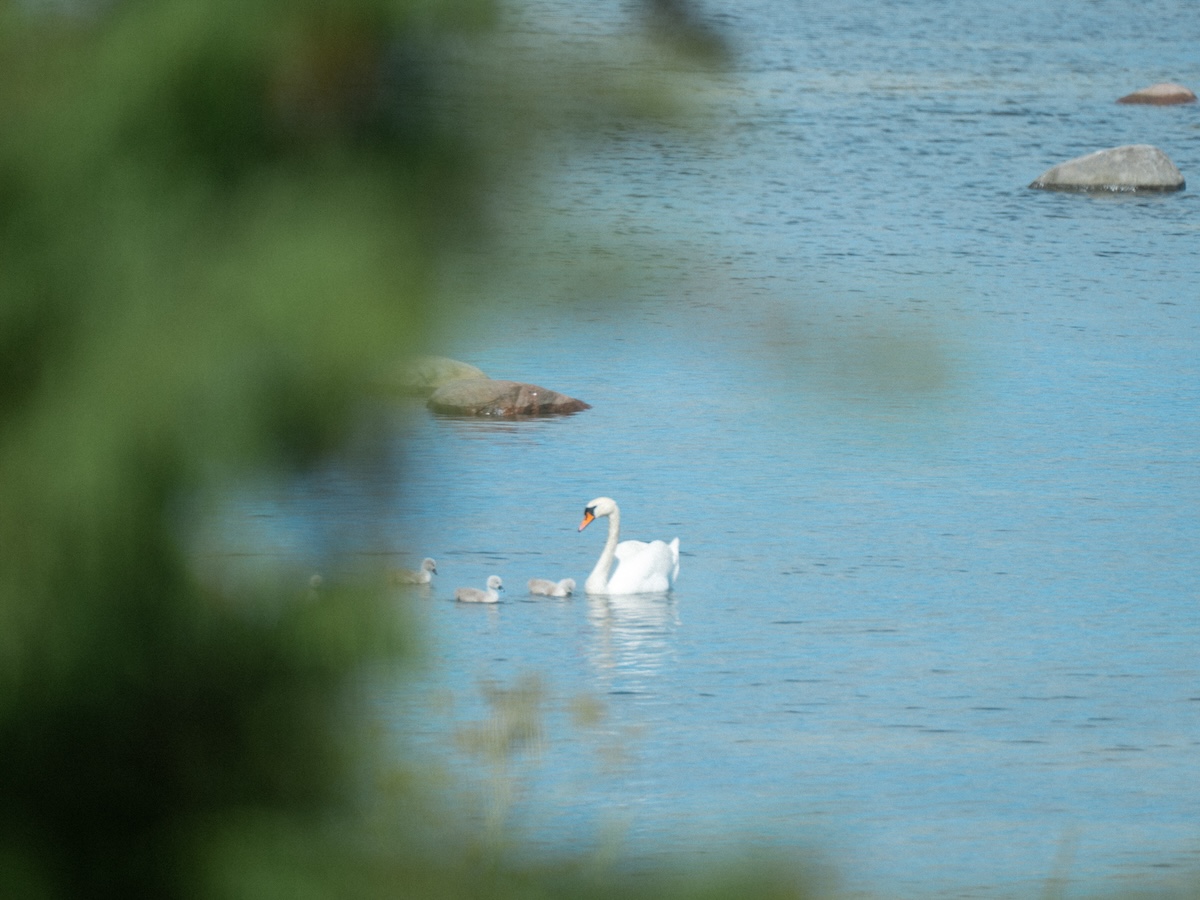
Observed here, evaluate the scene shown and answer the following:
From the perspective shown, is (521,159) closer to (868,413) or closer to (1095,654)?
(868,413)

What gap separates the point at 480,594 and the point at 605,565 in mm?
1458

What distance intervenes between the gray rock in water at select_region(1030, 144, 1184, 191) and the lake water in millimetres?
1206

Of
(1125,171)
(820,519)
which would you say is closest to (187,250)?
(820,519)

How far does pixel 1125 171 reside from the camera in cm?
2680

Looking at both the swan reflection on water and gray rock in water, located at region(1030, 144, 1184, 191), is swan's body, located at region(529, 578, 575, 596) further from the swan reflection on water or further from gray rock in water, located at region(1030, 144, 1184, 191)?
gray rock in water, located at region(1030, 144, 1184, 191)

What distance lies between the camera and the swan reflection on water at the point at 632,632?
37.2 feet

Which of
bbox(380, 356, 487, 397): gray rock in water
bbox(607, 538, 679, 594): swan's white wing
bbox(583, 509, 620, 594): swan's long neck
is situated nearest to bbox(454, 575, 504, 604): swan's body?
bbox(607, 538, 679, 594): swan's white wing

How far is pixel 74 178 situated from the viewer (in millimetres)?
762

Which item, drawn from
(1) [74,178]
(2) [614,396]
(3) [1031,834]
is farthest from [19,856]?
(2) [614,396]

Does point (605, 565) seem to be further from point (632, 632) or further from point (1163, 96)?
point (1163, 96)

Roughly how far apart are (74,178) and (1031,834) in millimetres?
8256

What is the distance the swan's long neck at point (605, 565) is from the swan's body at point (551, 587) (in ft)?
1.60

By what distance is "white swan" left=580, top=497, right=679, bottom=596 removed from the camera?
12.2m

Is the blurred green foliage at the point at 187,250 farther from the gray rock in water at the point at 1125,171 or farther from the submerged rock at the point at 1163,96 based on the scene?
the submerged rock at the point at 1163,96
